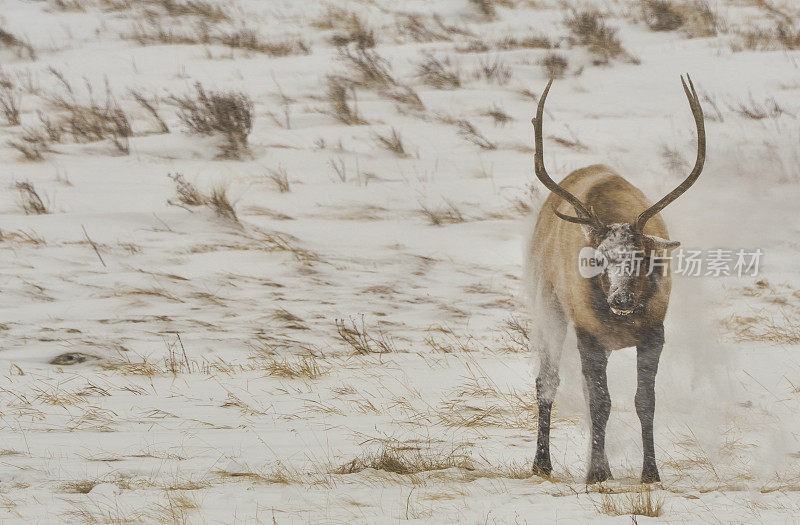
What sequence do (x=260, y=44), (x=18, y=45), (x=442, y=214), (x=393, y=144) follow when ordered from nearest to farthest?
1. (x=442, y=214)
2. (x=393, y=144)
3. (x=18, y=45)
4. (x=260, y=44)

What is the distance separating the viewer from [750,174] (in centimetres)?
856

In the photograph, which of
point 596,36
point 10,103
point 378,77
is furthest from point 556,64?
point 10,103

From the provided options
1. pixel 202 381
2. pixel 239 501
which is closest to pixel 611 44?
pixel 202 381

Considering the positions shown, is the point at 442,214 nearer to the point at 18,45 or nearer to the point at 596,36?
the point at 596,36

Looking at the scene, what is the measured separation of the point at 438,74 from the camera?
10969mm

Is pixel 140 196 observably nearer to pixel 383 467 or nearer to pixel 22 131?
pixel 22 131

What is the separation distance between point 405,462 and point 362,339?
6.14ft

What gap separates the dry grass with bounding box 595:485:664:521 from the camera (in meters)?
3.22

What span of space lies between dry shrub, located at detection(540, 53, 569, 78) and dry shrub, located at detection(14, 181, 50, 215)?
6.32m

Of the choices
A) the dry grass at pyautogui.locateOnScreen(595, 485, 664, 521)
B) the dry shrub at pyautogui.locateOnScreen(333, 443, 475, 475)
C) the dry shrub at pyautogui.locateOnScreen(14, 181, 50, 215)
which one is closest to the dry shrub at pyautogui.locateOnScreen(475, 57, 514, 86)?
the dry shrub at pyautogui.locateOnScreen(14, 181, 50, 215)

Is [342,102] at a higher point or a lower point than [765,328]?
higher

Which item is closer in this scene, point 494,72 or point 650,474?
point 650,474

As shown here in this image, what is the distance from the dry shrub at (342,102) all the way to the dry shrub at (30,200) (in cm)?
343

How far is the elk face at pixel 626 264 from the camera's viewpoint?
3.45 meters
